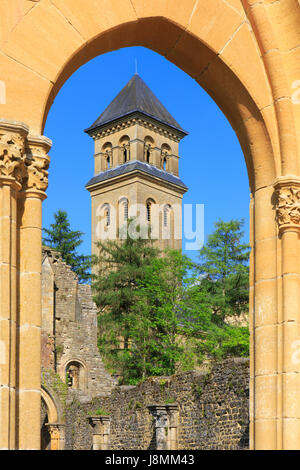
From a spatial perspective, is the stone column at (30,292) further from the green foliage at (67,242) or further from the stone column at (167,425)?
the green foliage at (67,242)

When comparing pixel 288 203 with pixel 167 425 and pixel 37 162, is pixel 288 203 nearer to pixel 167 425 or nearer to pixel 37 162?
pixel 37 162

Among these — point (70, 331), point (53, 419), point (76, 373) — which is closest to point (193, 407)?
point (53, 419)

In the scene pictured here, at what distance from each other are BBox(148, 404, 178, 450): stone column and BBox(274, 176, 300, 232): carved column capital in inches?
433

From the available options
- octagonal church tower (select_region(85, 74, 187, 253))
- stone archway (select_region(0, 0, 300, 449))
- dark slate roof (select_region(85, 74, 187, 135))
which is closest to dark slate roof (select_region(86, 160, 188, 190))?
octagonal church tower (select_region(85, 74, 187, 253))

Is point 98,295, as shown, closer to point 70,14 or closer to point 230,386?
point 230,386

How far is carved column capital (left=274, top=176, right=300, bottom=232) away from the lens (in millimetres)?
5655

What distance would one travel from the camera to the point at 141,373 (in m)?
31.1

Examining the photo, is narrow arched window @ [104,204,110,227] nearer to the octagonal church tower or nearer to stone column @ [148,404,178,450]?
the octagonal church tower

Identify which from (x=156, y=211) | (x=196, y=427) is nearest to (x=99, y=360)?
(x=196, y=427)

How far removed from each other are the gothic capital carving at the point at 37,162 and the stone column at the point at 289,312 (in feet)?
5.84

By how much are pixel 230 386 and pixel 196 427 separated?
183 centimetres

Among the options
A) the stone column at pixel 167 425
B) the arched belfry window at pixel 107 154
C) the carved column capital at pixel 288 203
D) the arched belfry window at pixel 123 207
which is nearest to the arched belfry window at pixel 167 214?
the arched belfry window at pixel 123 207

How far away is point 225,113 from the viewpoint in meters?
6.12

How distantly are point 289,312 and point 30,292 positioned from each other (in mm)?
1866
